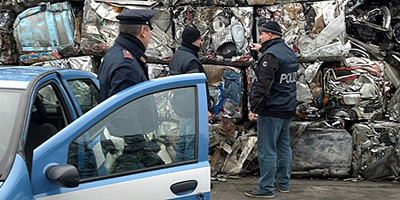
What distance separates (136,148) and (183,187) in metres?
0.35

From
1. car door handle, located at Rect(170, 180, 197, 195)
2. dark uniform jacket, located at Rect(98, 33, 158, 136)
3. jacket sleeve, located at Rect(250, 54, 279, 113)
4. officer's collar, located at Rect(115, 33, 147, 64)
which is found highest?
officer's collar, located at Rect(115, 33, 147, 64)

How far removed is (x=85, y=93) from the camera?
4277 millimetres

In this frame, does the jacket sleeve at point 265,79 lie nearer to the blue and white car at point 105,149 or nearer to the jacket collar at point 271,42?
the jacket collar at point 271,42

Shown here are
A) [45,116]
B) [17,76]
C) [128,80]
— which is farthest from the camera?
[45,116]

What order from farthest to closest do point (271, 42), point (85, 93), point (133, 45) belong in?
point (271, 42), point (85, 93), point (133, 45)

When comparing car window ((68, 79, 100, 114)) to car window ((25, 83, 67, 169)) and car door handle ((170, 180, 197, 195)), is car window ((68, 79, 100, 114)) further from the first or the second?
car door handle ((170, 180, 197, 195))

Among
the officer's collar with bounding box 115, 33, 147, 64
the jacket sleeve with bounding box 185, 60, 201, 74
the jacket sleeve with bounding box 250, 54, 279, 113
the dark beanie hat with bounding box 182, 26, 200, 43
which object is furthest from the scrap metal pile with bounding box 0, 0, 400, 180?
the officer's collar with bounding box 115, 33, 147, 64

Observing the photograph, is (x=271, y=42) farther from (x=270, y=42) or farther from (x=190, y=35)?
(x=190, y=35)

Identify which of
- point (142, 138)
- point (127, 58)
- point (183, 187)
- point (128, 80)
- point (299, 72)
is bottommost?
point (183, 187)

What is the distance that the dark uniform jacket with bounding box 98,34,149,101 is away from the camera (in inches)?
141

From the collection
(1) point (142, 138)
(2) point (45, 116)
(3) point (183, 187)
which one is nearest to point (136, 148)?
(1) point (142, 138)

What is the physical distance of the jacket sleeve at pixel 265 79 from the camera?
5555 millimetres

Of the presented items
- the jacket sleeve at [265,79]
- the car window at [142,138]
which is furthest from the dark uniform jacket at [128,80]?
the jacket sleeve at [265,79]

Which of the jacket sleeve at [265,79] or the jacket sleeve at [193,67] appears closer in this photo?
the jacket sleeve at [265,79]
